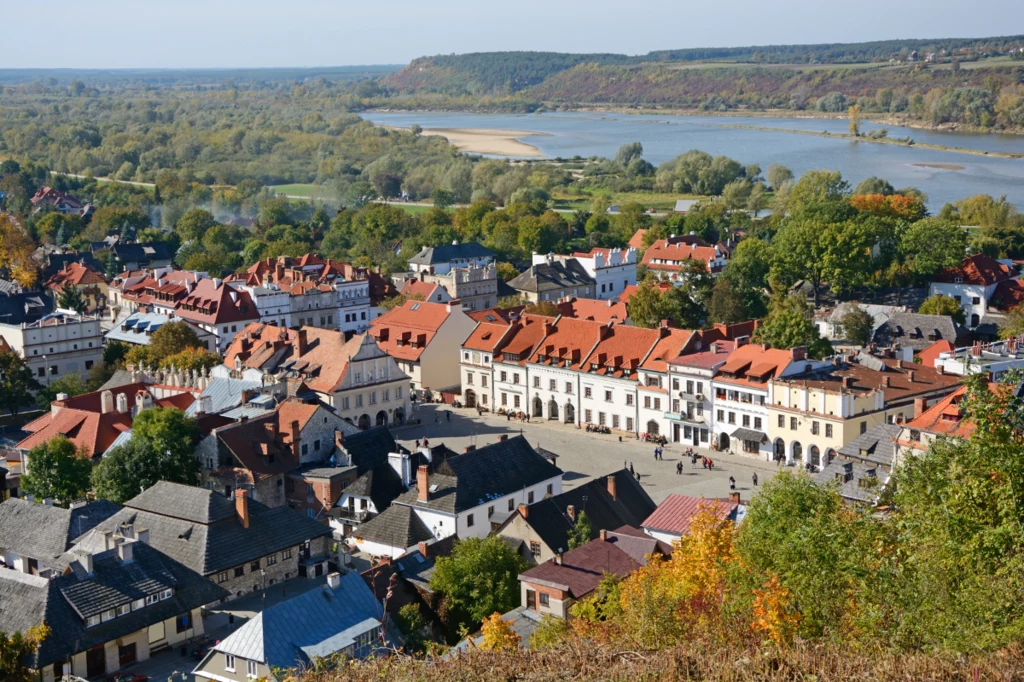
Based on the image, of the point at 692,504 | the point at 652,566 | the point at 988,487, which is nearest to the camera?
the point at 988,487

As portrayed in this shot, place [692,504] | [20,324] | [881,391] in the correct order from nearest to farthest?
[692,504], [881,391], [20,324]

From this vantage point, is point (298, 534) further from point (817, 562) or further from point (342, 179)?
point (342, 179)

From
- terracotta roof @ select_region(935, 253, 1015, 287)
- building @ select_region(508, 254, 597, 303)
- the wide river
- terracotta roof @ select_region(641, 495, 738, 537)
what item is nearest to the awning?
terracotta roof @ select_region(641, 495, 738, 537)

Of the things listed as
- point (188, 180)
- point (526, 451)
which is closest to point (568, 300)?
point (526, 451)

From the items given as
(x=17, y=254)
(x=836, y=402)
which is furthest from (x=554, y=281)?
(x=17, y=254)

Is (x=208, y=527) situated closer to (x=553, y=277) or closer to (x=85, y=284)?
(x=553, y=277)

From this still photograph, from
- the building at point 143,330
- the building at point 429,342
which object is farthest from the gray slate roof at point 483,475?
the building at point 143,330
